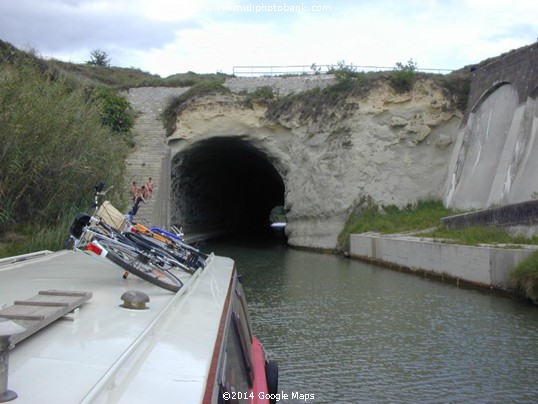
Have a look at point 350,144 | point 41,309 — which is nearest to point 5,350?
point 41,309

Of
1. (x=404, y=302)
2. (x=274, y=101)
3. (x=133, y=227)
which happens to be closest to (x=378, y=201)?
(x=274, y=101)

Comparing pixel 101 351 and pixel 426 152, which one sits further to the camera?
pixel 426 152

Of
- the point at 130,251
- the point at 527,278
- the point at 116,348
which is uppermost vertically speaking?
the point at 130,251

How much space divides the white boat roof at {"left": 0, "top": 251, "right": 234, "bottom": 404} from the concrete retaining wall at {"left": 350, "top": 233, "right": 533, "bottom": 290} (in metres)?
8.13

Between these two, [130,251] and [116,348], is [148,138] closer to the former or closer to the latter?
[130,251]

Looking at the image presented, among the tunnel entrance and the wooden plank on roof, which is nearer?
the wooden plank on roof

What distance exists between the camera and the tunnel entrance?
25281 mm

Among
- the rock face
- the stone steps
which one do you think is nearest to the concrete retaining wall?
the rock face

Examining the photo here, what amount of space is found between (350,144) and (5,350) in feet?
69.1

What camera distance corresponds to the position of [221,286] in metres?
4.11

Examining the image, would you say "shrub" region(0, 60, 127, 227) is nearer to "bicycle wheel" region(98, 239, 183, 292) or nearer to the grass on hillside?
"bicycle wheel" region(98, 239, 183, 292)

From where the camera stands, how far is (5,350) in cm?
157

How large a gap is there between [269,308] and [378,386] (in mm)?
3992

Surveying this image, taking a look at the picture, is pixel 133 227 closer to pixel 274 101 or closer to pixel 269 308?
pixel 269 308
